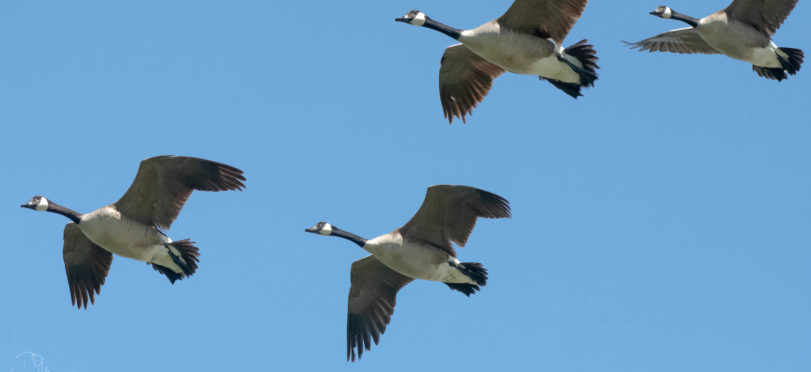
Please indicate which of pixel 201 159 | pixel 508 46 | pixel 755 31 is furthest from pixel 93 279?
pixel 755 31

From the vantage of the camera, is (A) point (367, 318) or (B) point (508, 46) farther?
(A) point (367, 318)

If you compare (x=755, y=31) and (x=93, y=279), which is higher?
(x=755, y=31)

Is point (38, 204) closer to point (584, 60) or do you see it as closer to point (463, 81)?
point (463, 81)

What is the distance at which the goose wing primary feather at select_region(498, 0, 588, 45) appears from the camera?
58.8 ft

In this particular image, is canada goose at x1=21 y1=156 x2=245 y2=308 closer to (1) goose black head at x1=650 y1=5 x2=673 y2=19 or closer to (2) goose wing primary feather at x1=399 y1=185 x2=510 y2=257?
(2) goose wing primary feather at x1=399 y1=185 x2=510 y2=257

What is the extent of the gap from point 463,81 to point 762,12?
15.3 feet

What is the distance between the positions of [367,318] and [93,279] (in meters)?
4.37

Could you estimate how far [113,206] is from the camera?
18438 mm

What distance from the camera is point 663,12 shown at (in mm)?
19484

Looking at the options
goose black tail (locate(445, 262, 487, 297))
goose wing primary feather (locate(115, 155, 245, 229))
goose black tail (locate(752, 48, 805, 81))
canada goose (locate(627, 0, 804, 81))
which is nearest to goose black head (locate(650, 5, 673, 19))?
canada goose (locate(627, 0, 804, 81))

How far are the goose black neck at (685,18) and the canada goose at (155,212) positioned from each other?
23.2 ft

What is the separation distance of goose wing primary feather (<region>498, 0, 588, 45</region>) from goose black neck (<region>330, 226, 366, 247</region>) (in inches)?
146

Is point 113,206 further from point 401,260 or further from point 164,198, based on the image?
Answer: point 401,260

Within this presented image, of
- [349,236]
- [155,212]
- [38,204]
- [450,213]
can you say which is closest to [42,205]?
[38,204]
